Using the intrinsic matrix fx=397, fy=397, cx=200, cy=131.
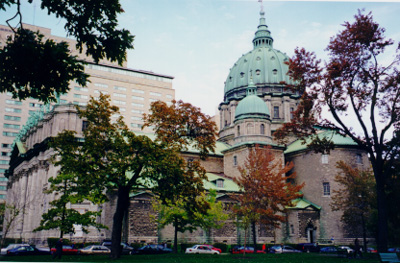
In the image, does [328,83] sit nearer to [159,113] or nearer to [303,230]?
[159,113]

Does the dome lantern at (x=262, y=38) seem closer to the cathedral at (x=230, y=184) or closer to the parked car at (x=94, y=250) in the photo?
the cathedral at (x=230, y=184)

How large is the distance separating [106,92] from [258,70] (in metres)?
42.9

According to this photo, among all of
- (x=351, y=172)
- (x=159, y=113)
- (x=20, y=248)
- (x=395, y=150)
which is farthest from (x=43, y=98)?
(x=351, y=172)

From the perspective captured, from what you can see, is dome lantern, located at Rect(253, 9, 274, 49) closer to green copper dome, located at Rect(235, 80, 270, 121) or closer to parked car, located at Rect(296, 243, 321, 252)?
green copper dome, located at Rect(235, 80, 270, 121)

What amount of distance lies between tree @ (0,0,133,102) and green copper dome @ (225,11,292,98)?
63800 mm

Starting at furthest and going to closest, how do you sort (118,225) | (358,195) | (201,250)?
(358,195) → (201,250) → (118,225)

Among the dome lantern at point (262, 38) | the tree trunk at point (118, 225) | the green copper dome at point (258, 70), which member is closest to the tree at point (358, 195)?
the green copper dome at point (258, 70)

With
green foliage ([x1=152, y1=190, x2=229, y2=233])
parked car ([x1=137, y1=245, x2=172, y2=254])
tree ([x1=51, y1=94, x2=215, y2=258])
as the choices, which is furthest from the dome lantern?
tree ([x1=51, y1=94, x2=215, y2=258])

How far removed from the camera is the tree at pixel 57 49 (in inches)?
517

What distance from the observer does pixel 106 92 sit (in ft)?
336

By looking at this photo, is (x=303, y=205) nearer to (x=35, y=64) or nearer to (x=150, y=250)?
(x=150, y=250)

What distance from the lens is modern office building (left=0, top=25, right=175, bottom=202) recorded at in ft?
315

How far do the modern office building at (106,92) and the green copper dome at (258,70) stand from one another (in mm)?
30710

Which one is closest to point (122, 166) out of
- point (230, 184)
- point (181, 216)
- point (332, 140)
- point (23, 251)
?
point (181, 216)
